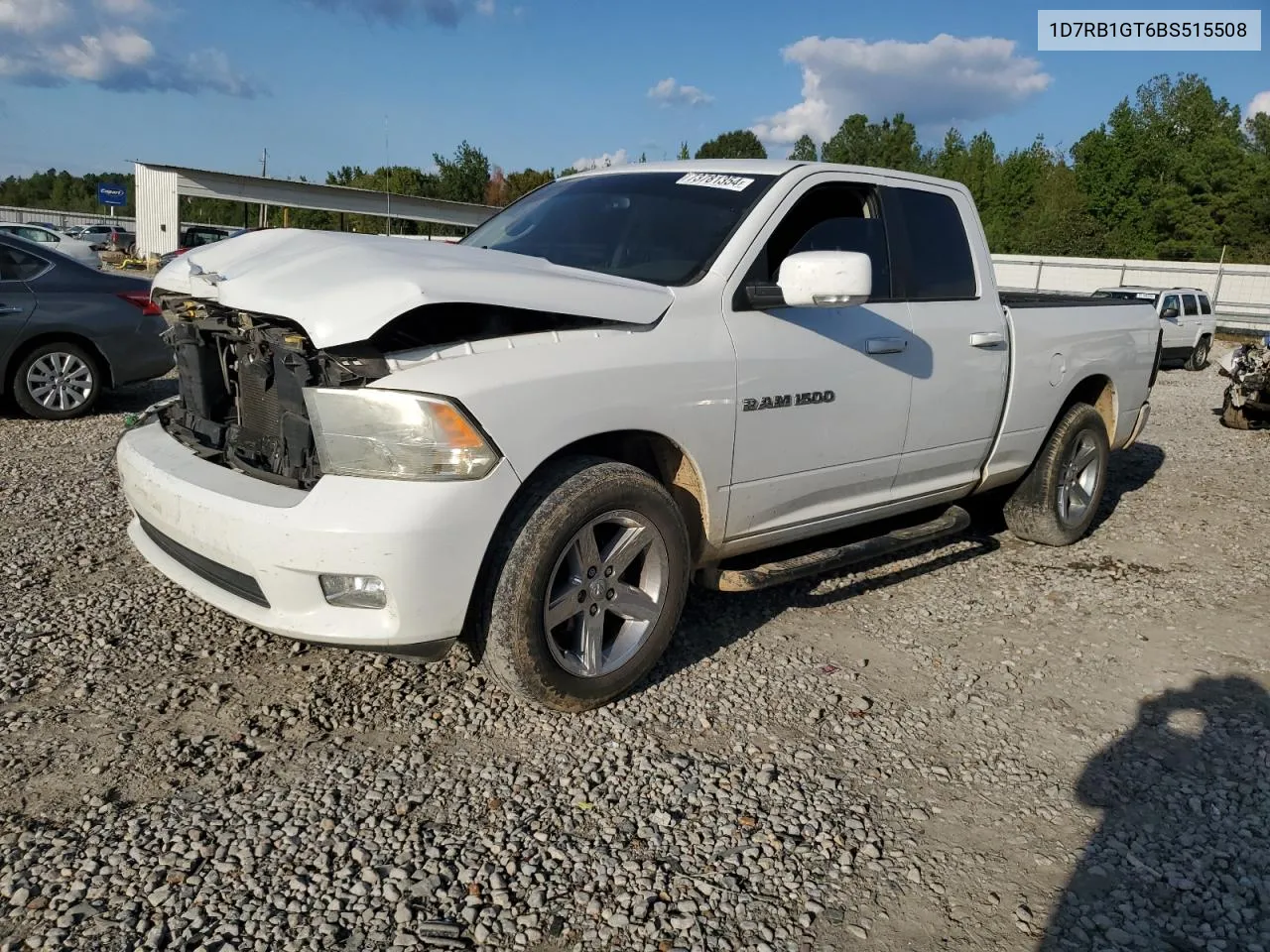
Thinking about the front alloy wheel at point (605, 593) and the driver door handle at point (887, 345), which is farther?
the driver door handle at point (887, 345)

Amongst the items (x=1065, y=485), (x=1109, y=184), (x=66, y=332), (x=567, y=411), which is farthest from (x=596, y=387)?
(x=1109, y=184)

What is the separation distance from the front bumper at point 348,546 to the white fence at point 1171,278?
26193 mm

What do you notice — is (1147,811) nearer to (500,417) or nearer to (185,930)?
(500,417)

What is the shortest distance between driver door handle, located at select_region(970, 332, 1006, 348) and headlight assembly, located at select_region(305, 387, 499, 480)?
9.18 feet

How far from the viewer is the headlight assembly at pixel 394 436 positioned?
9.41ft

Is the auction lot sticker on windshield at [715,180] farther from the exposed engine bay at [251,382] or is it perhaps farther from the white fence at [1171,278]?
the white fence at [1171,278]

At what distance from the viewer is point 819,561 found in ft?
13.4

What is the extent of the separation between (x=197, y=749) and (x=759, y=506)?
216 cm

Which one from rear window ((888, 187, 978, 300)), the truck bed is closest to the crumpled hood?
rear window ((888, 187, 978, 300))

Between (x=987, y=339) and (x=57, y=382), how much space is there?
277 inches

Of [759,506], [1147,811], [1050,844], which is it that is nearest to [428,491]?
[759,506]

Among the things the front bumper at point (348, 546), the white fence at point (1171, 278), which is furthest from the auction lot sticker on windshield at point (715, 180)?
the white fence at point (1171, 278)

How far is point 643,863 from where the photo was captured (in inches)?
106

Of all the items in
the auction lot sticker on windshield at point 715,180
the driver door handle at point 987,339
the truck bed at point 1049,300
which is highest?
the auction lot sticker on windshield at point 715,180
